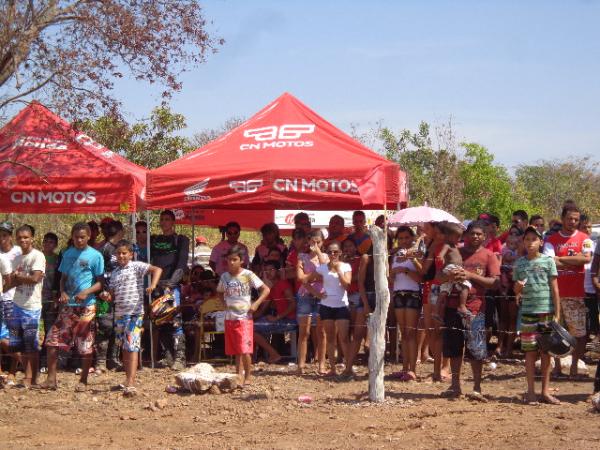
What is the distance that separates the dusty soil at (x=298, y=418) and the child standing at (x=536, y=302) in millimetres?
323

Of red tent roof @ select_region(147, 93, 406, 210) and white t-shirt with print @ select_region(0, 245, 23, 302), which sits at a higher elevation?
red tent roof @ select_region(147, 93, 406, 210)

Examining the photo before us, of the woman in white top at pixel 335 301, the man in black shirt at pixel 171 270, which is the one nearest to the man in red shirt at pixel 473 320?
the woman in white top at pixel 335 301

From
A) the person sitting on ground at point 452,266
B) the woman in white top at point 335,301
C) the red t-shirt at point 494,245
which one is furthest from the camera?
the red t-shirt at point 494,245

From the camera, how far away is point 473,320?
9133mm

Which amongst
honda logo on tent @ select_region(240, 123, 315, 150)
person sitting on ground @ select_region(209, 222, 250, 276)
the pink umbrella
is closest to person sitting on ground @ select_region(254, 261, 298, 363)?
person sitting on ground @ select_region(209, 222, 250, 276)

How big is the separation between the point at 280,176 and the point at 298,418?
3.88 meters

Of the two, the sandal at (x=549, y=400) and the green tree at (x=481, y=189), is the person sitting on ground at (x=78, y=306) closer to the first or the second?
the sandal at (x=549, y=400)

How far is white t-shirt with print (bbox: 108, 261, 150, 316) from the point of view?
1004 centimetres

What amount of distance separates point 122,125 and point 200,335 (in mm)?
3118

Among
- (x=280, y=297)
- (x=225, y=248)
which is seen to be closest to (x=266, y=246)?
(x=225, y=248)

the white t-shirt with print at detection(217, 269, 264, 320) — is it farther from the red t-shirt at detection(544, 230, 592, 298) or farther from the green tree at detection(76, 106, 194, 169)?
the green tree at detection(76, 106, 194, 169)

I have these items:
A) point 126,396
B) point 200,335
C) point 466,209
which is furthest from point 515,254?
point 466,209

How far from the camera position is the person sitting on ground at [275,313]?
12.3 m

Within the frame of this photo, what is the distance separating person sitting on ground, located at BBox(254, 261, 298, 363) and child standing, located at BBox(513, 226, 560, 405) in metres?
3.97
